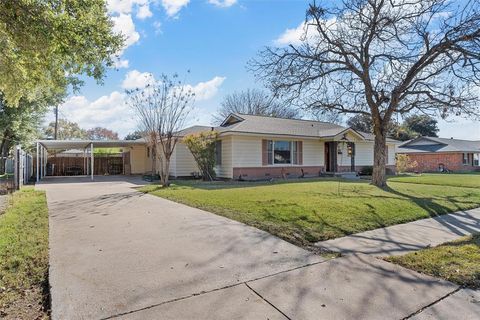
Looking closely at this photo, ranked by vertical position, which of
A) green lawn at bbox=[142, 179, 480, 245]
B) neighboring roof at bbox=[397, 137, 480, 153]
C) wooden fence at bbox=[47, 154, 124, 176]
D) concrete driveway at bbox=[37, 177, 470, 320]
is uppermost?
neighboring roof at bbox=[397, 137, 480, 153]

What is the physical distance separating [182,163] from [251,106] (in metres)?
22.5

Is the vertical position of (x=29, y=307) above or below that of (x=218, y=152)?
below

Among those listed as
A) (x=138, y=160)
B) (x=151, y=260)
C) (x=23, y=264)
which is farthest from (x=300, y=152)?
(x=23, y=264)

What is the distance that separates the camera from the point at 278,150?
1866 centimetres

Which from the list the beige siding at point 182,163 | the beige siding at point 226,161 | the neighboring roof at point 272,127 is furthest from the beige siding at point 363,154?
the beige siding at point 182,163

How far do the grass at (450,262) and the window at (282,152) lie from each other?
43.0ft

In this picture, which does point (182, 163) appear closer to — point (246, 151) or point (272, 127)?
point (246, 151)

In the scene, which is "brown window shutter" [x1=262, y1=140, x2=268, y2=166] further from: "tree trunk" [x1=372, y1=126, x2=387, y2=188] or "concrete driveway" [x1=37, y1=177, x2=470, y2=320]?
"concrete driveway" [x1=37, y1=177, x2=470, y2=320]

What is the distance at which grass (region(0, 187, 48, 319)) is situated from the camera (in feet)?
10.3

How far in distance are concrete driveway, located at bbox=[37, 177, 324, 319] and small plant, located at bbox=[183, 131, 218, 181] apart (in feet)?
30.4

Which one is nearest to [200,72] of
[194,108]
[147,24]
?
[194,108]

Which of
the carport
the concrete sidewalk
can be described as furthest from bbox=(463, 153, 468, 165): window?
the carport

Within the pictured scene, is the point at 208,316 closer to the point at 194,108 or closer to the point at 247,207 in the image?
the point at 247,207

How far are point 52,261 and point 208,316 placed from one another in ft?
8.95
